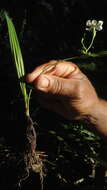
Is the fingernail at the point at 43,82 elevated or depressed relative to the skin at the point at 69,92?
elevated

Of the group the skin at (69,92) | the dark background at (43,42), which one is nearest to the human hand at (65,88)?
the skin at (69,92)

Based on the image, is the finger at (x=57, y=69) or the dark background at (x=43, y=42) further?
the dark background at (x=43, y=42)

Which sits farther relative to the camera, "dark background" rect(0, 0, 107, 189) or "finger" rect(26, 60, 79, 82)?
"dark background" rect(0, 0, 107, 189)

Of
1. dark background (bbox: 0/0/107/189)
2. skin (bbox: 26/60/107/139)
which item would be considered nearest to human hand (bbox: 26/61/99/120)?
skin (bbox: 26/60/107/139)

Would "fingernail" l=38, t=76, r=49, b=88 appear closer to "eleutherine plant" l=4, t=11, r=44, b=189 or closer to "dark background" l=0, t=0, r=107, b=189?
"eleutherine plant" l=4, t=11, r=44, b=189

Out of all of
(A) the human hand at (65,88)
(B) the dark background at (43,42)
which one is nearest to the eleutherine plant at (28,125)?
(A) the human hand at (65,88)

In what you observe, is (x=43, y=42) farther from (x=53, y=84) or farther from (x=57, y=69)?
(x=53, y=84)

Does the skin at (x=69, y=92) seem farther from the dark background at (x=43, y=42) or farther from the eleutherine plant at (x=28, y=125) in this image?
the dark background at (x=43, y=42)
